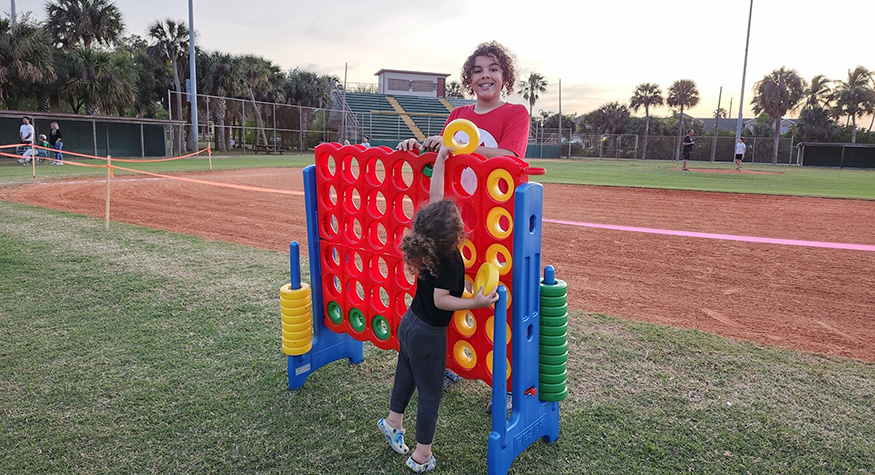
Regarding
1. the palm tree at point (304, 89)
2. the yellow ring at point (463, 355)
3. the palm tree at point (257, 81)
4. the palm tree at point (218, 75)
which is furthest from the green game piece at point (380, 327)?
the palm tree at point (304, 89)

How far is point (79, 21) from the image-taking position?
33.8m

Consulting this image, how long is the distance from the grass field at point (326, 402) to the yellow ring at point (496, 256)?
926 mm

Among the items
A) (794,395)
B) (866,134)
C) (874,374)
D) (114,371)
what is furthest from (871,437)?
(866,134)

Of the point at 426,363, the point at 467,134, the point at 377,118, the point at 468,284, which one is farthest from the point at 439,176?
the point at 377,118

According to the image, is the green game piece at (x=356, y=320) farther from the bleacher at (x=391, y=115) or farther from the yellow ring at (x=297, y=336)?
the bleacher at (x=391, y=115)

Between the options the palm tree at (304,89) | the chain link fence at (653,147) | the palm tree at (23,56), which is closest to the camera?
the palm tree at (23,56)

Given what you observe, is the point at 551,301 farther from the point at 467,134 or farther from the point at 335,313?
the point at 335,313

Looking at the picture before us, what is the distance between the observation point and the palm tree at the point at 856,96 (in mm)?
44906

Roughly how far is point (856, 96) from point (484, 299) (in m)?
57.2

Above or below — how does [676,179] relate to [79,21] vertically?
below

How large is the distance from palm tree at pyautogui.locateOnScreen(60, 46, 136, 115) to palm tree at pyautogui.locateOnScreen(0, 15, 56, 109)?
6.07 ft

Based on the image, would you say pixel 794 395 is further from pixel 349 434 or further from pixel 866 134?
pixel 866 134

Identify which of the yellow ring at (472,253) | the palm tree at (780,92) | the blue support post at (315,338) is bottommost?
the blue support post at (315,338)

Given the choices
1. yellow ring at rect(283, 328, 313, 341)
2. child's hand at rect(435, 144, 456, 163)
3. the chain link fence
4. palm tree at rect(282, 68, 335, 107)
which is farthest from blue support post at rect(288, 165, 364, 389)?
palm tree at rect(282, 68, 335, 107)
